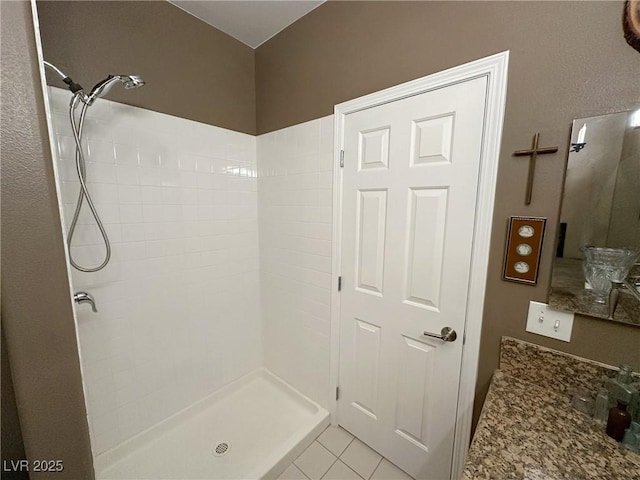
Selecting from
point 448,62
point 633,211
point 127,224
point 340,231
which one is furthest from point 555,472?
point 127,224

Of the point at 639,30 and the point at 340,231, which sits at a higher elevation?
the point at 639,30

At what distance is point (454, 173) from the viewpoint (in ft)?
3.57

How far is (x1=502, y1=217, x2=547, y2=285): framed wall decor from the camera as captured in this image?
3.06 feet

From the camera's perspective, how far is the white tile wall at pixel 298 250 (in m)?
1.59

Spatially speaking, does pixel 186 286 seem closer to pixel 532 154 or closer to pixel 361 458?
pixel 361 458

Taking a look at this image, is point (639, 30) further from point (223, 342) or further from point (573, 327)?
point (223, 342)

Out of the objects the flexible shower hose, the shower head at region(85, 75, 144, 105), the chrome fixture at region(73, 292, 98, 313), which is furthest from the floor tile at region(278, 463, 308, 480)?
the shower head at region(85, 75, 144, 105)

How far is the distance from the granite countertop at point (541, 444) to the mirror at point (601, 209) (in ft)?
1.19

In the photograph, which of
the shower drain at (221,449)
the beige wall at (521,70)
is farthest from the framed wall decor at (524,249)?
the shower drain at (221,449)

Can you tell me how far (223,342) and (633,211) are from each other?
2.24 m

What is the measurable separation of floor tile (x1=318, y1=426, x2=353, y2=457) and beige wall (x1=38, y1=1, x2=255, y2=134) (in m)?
2.22

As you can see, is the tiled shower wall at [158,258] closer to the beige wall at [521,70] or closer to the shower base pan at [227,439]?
the shower base pan at [227,439]

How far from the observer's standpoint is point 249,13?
1523 millimetres

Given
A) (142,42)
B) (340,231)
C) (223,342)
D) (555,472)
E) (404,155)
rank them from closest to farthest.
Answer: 1. (555,472)
2. (404,155)
3. (142,42)
4. (340,231)
5. (223,342)
